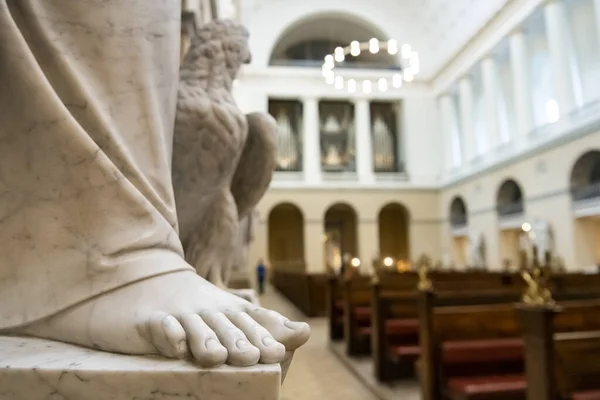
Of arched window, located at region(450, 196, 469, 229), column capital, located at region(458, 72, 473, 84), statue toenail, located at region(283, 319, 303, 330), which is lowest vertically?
statue toenail, located at region(283, 319, 303, 330)

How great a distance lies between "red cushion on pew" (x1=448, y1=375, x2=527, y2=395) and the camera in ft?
8.66

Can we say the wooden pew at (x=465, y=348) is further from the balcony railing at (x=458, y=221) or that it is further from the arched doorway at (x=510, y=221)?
the balcony railing at (x=458, y=221)

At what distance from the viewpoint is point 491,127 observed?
15.2m

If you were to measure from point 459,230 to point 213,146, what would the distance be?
17346 mm

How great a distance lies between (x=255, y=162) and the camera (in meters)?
1.71

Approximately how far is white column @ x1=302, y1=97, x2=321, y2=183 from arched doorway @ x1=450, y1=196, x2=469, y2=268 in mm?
5100

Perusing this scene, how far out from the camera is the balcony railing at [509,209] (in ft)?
45.8

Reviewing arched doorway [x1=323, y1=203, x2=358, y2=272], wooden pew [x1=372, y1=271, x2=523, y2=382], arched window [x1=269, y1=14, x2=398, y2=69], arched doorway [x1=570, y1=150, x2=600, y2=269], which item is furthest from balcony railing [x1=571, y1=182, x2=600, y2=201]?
arched doorway [x1=323, y1=203, x2=358, y2=272]

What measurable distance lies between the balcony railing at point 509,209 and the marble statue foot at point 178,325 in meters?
14.2

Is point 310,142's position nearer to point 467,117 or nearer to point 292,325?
point 467,117

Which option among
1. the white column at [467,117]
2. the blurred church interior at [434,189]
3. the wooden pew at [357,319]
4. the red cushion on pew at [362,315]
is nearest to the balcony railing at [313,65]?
the blurred church interior at [434,189]

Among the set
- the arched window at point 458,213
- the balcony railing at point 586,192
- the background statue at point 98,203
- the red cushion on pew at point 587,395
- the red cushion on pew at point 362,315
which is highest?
the arched window at point 458,213

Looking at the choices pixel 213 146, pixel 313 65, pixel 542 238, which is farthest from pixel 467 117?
pixel 213 146

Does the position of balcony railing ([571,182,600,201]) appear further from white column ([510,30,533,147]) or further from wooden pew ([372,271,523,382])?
wooden pew ([372,271,523,382])
